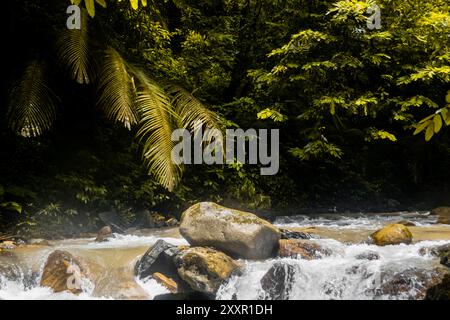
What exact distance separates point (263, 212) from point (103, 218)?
3.58 meters

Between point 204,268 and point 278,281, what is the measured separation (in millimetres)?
808

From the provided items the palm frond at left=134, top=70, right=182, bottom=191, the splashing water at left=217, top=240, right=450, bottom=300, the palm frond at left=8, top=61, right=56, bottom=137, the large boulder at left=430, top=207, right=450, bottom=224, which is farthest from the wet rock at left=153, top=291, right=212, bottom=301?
the large boulder at left=430, top=207, right=450, bottom=224

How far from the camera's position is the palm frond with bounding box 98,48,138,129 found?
579 centimetres

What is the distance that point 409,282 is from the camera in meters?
4.31

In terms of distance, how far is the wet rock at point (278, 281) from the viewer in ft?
14.5

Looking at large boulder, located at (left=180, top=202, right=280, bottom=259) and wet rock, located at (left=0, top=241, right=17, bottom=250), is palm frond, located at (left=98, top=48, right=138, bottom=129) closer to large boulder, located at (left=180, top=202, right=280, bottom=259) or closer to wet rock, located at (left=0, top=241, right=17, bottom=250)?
large boulder, located at (left=180, top=202, right=280, bottom=259)

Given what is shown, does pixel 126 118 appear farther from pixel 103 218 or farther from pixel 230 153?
pixel 230 153

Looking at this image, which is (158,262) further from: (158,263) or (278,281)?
(278,281)

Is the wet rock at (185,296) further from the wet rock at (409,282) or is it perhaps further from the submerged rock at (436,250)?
the submerged rock at (436,250)

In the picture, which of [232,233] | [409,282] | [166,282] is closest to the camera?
[409,282]

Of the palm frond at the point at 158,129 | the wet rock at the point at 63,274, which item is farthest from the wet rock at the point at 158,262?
the palm frond at the point at 158,129

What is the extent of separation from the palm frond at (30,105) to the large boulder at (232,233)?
7.94 feet

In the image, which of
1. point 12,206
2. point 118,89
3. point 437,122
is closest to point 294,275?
point 437,122

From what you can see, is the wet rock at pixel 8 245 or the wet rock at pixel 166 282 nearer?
the wet rock at pixel 166 282
